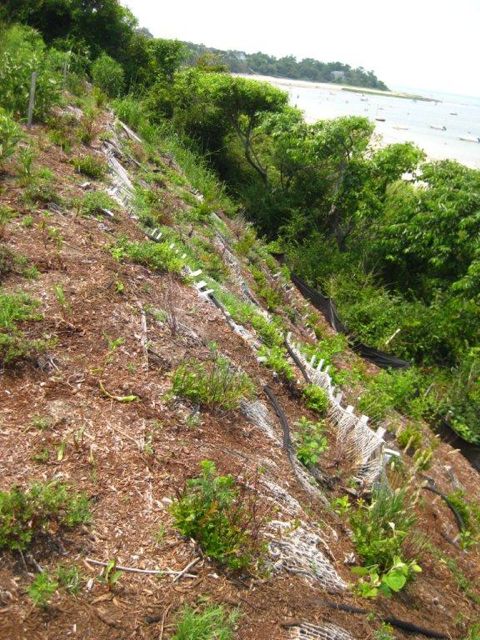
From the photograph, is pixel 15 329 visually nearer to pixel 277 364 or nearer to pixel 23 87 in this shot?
pixel 277 364

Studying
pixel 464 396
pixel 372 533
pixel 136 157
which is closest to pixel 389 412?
pixel 464 396

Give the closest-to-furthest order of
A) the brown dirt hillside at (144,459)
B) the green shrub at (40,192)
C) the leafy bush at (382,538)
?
the brown dirt hillside at (144,459)
the leafy bush at (382,538)
the green shrub at (40,192)

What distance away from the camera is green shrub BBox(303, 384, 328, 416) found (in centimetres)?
536

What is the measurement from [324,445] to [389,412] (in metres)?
3.06

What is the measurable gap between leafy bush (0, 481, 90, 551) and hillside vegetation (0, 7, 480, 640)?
0.01 meters

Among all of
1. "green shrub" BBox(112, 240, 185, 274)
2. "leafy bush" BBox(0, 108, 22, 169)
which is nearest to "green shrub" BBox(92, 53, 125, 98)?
"leafy bush" BBox(0, 108, 22, 169)

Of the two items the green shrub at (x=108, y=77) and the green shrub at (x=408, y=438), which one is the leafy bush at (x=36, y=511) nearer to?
the green shrub at (x=408, y=438)

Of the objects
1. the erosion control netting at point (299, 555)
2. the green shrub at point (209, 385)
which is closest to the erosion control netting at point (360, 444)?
the green shrub at point (209, 385)

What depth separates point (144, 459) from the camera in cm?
336

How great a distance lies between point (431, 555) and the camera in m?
4.36

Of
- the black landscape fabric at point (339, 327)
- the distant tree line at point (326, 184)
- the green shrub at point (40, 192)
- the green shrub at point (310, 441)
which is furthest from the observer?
the distant tree line at point (326, 184)

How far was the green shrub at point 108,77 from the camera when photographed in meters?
13.8

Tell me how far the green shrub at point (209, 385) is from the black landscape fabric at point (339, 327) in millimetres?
5067

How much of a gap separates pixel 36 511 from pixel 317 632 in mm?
1505
